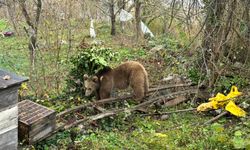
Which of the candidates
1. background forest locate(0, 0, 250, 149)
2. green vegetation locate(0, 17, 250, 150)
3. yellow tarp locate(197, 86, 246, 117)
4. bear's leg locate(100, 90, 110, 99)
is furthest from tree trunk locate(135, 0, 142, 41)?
yellow tarp locate(197, 86, 246, 117)

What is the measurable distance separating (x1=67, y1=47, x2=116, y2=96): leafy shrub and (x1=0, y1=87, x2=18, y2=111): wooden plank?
2.75 meters

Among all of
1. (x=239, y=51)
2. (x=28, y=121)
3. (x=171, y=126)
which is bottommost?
(x=171, y=126)

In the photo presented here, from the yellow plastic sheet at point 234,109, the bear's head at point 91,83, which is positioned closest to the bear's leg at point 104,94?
the bear's head at point 91,83

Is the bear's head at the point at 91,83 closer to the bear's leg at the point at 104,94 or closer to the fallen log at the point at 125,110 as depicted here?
the bear's leg at the point at 104,94

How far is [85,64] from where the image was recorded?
670 centimetres

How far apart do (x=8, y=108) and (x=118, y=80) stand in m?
3.16

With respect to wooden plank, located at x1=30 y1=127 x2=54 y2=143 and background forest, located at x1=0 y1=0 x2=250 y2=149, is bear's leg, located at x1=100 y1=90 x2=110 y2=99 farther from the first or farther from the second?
wooden plank, located at x1=30 y1=127 x2=54 y2=143

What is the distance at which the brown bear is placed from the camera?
6.64 meters

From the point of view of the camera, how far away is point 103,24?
17.9 meters

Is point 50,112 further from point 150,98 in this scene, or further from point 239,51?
point 239,51

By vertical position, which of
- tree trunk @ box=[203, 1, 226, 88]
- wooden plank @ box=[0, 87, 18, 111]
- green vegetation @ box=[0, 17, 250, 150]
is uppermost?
tree trunk @ box=[203, 1, 226, 88]

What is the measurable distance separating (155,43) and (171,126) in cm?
646

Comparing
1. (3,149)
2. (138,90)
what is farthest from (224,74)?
(3,149)

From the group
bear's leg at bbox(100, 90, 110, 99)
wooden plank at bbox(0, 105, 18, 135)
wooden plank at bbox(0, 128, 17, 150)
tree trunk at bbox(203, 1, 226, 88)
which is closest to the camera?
wooden plank at bbox(0, 105, 18, 135)
